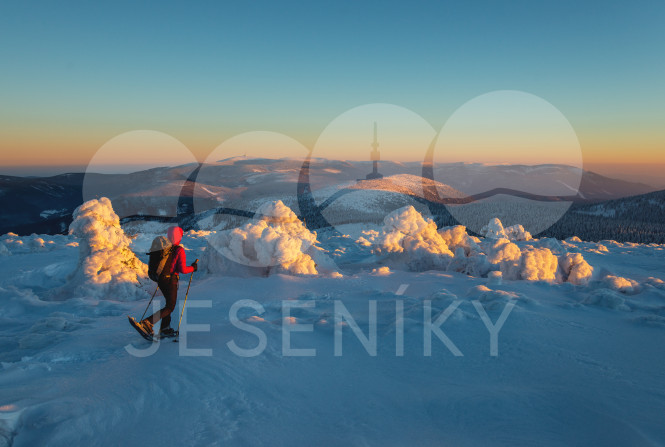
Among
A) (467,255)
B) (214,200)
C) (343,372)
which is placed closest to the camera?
(343,372)

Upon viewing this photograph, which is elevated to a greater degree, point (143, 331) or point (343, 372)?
point (143, 331)

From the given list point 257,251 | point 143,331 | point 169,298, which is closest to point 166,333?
point 143,331

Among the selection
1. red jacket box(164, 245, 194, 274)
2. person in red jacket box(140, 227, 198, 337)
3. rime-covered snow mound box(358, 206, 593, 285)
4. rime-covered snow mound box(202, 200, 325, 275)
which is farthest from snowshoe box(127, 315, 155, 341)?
rime-covered snow mound box(358, 206, 593, 285)

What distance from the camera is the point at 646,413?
128 inches

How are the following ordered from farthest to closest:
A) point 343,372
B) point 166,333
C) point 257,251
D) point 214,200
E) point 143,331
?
1. point 214,200
2. point 257,251
3. point 166,333
4. point 143,331
5. point 343,372

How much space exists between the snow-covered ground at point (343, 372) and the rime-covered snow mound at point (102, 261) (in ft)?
2.92

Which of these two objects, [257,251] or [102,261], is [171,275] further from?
[257,251]

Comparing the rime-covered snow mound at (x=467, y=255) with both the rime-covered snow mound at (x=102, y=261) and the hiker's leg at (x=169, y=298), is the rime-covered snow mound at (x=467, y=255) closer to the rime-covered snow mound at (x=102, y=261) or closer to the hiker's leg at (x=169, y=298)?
the hiker's leg at (x=169, y=298)

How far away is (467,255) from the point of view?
49.1 feet

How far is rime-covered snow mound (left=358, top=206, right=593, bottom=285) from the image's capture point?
36.6ft

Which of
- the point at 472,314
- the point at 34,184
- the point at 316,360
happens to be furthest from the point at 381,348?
the point at 34,184

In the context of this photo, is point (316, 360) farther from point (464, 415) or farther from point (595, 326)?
point (595, 326)

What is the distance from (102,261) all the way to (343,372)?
28.6ft

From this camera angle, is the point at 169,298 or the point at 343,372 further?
the point at 169,298
